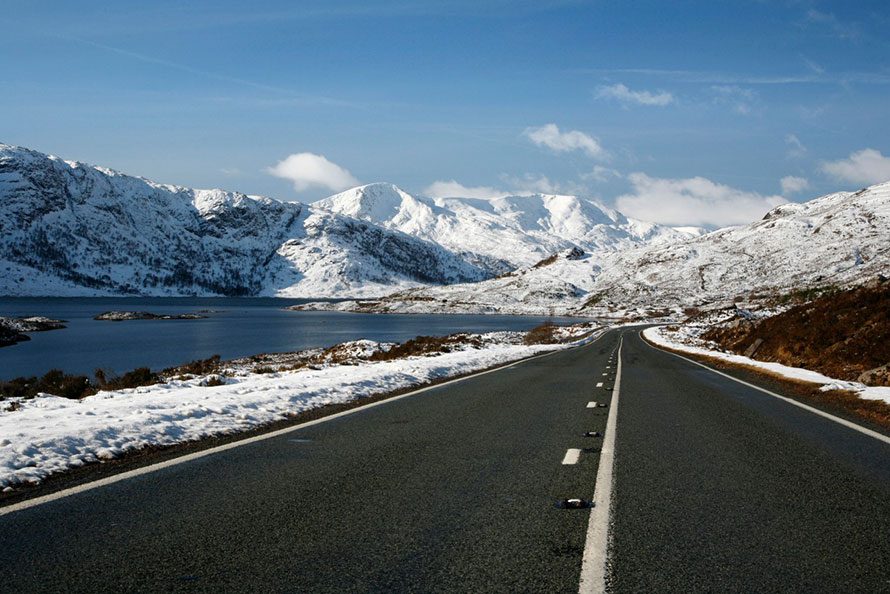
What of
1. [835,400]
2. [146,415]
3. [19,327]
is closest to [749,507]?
[146,415]

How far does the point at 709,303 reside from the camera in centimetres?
17800

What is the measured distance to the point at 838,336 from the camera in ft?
74.8

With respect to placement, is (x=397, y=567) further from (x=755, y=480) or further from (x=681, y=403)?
(x=681, y=403)

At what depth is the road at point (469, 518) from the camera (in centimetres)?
392

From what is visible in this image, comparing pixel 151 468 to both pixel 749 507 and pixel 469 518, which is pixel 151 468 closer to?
pixel 469 518

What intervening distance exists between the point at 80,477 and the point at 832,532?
23.0 ft

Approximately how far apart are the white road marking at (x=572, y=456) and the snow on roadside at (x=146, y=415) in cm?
512

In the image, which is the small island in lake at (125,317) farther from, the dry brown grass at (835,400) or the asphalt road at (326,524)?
the asphalt road at (326,524)

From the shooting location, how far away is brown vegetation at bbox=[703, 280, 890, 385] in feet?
62.7

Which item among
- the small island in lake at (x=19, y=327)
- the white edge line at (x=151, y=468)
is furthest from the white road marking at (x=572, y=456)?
the small island in lake at (x=19, y=327)

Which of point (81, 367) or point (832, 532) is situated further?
point (81, 367)

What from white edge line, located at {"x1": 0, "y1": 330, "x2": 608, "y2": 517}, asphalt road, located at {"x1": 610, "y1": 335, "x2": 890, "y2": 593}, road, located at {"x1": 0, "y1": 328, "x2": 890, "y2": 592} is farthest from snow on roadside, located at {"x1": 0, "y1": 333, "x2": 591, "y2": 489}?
asphalt road, located at {"x1": 610, "y1": 335, "x2": 890, "y2": 593}

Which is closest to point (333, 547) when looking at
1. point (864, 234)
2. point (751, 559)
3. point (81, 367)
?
point (751, 559)

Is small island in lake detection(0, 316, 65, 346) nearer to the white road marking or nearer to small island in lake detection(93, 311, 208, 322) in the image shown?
small island in lake detection(93, 311, 208, 322)
